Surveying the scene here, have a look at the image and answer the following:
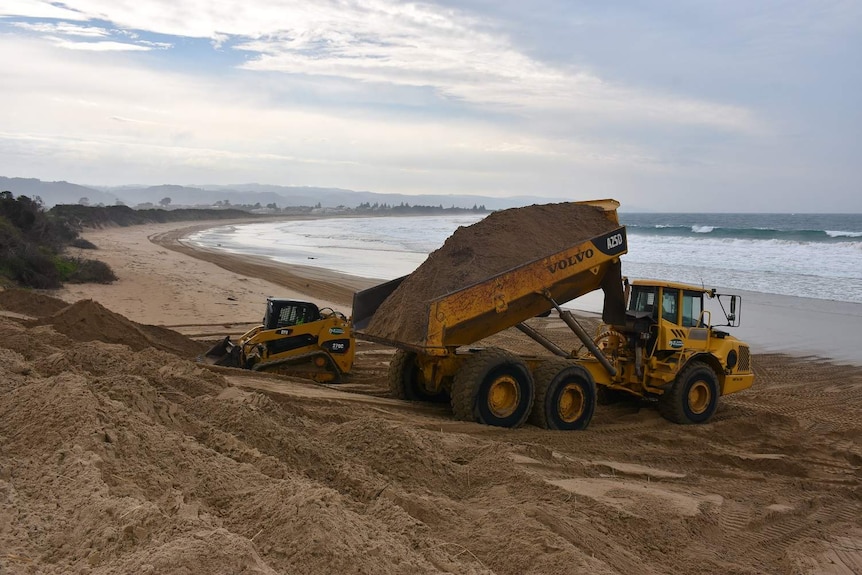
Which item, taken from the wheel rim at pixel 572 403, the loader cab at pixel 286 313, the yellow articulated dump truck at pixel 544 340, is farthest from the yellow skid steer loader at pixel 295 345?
the wheel rim at pixel 572 403

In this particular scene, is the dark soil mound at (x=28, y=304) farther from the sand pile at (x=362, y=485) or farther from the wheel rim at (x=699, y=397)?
the wheel rim at (x=699, y=397)

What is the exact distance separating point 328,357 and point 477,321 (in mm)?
3825

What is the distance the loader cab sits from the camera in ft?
39.8

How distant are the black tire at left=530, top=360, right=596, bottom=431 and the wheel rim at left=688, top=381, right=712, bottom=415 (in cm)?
Result: 178

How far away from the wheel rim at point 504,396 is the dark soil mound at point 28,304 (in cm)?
959

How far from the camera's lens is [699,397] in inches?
436

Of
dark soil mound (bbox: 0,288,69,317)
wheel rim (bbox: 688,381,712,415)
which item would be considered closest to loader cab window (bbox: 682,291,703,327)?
wheel rim (bbox: 688,381,712,415)

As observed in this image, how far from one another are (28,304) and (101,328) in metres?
2.80

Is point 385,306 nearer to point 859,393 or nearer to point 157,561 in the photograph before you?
point 157,561

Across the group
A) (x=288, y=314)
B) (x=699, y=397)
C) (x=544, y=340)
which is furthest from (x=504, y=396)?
(x=288, y=314)

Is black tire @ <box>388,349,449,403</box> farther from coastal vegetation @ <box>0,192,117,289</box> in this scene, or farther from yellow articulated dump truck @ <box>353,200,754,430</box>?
coastal vegetation @ <box>0,192,117,289</box>

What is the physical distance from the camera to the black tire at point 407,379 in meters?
11.0

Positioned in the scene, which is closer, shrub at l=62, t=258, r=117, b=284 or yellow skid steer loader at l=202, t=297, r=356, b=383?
yellow skid steer loader at l=202, t=297, r=356, b=383

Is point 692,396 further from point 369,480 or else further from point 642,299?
point 369,480
